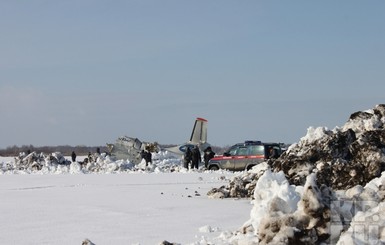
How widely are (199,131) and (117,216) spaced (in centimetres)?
4322

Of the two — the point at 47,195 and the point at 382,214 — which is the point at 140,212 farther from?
the point at 382,214

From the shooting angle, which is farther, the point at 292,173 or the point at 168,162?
the point at 168,162

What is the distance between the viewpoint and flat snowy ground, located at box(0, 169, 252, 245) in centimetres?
909

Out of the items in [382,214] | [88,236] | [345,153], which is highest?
[345,153]

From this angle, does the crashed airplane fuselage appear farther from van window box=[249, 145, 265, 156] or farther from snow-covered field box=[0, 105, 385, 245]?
snow-covered field box=[0, 105, 385, 245]

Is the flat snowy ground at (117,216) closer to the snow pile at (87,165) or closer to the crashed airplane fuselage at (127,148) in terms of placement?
the snow pile at (87,165)

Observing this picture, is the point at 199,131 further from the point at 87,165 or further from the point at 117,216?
the point at 117,216

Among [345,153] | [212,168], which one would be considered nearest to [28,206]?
[345,153]

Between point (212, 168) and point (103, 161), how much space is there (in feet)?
35.2

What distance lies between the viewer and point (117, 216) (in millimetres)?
11562

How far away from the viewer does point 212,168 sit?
31031 millimetres

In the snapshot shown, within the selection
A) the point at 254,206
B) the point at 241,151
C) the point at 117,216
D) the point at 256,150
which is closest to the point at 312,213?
the point at 254,206

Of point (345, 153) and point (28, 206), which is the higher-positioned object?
point (345, 153)

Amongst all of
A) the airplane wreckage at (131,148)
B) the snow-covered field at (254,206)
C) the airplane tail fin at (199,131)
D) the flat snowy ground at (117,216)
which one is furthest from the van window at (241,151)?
the airplane tail fin at (199,131)
